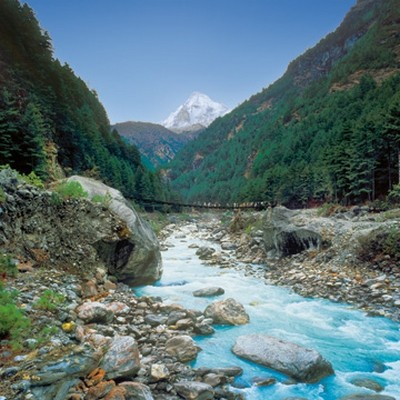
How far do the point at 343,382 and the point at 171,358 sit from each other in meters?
3.69

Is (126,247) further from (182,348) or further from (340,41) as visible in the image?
(340,41)

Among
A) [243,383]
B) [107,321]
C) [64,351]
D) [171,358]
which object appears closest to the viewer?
[64,351]

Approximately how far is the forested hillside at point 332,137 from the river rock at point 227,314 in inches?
1164

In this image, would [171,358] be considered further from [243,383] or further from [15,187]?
[15,187]

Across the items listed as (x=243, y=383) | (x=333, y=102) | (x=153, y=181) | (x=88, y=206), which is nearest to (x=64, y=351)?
(x=243, y=383)

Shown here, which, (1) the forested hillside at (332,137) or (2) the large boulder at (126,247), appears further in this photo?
(1) the forested hillside at (332,137)

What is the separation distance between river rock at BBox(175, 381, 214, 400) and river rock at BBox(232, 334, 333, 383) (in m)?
1.96

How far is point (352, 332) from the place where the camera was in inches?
352

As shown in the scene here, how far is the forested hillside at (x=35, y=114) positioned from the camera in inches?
878

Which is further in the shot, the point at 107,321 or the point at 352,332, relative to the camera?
the point at 352,332

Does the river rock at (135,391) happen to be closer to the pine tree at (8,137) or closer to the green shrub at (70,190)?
the green shrub at (70,190)

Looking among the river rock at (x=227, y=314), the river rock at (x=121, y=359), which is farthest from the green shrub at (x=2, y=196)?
the river rock at (x=227, y=314)

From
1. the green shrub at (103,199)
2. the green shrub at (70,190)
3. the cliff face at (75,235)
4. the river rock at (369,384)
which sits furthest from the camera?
the green shrub at (103,199)

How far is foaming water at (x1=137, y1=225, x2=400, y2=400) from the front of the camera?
243 inches
